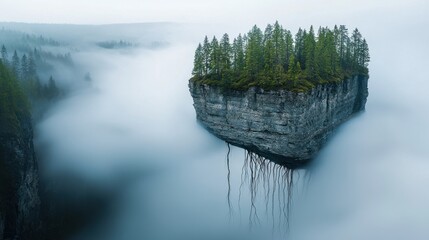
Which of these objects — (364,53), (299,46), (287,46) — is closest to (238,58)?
(287,46)

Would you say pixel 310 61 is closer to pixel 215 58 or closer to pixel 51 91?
pixel 215 58

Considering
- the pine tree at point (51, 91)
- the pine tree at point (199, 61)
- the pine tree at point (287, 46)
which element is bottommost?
the pine tree at point (51, 91)

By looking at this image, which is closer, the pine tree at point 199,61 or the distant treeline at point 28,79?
the pine tree at point 199,61

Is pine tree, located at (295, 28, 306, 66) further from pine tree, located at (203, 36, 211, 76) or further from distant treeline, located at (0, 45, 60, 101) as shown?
distant treeline, located at (0, 45, 60, 101)

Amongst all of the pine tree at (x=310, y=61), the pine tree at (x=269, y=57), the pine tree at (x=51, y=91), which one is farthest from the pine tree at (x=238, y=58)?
the pine tree at (x=51, y=91)

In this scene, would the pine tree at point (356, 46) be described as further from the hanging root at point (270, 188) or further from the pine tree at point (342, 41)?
the hanging root at point (270, 188)
